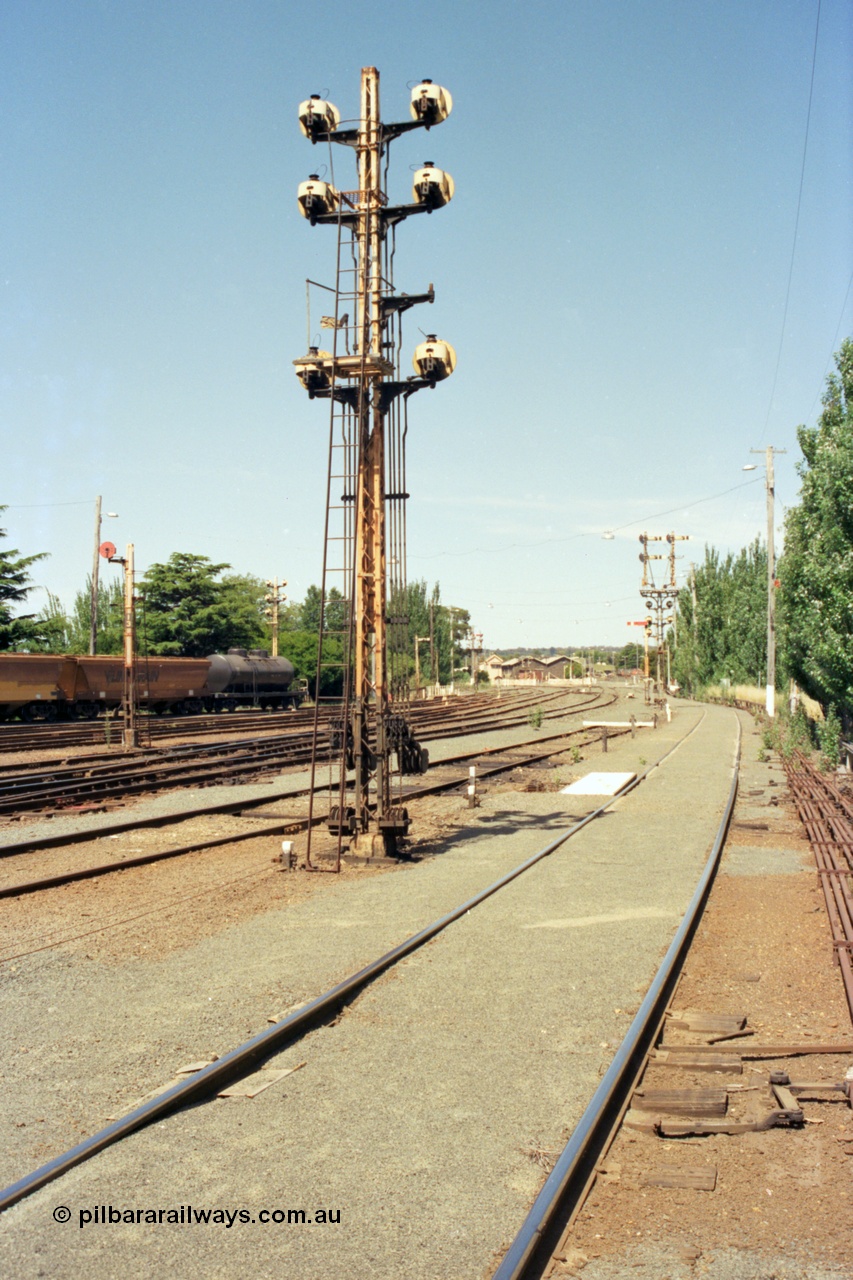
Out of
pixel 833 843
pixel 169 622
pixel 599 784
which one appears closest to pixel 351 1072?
pixel 833 843

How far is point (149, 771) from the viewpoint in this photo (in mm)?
21391

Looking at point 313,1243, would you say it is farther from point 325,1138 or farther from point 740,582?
point 740,582

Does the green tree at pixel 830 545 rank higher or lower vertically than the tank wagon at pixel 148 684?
higher

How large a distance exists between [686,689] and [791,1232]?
86.9m

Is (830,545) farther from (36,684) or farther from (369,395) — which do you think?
(36,684)

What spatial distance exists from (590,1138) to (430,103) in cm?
1231

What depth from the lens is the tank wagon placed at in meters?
36.0

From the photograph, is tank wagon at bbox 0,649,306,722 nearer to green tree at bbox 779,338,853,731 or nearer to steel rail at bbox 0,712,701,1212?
green tree at bbox 779,338,853,731

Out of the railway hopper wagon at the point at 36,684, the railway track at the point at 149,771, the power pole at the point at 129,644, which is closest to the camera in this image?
the railway track at the point at 149,771

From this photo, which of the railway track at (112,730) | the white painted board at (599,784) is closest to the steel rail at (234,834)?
the white painted board at (599,784)

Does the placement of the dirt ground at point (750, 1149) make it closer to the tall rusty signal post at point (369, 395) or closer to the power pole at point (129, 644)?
the tall rusty signal post at point (369, 395)

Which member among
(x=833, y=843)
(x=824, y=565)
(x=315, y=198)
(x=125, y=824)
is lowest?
(x=833, y=843)

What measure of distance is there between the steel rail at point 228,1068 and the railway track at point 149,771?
1091 cm

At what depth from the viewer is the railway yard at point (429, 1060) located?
13.6ft
